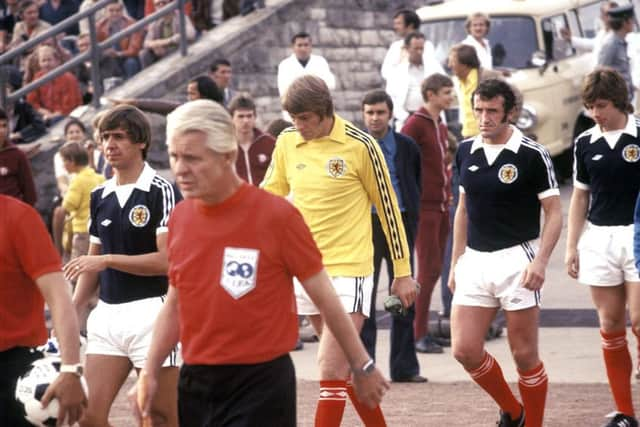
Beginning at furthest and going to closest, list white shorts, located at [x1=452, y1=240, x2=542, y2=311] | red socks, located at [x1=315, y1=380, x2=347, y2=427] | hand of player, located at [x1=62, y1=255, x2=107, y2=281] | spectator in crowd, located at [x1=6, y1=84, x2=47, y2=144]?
spectator in crowd, located at [x1=6, y1=84, x2=47, y2=144]
white shorts, located at [x1=452, y1=240, x2=542, y2=311]
red socks, located at [x1=315, y1=380, x2=347, y2=427]
hand of player, located at [x1=62, y1=255, x2=107, y2=281]

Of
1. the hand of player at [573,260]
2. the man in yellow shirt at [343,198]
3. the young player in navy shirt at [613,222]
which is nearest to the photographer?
the man in yellow shirt at [343,198]

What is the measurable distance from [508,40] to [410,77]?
3.42 meters

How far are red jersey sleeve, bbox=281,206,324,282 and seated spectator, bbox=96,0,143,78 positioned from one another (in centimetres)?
1422

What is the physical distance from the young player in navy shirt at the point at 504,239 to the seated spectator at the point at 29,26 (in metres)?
12.6

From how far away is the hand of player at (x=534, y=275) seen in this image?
8.07 m

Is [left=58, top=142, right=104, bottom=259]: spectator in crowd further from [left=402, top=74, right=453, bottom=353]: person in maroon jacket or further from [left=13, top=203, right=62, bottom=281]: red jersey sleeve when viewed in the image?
[left=13, top=203, right=62, bottom=281]: red jersey sleeve

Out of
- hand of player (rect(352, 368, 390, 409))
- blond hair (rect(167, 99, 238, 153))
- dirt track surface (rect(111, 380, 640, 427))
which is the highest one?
blond hair (rect(167, 99, 238, 153))

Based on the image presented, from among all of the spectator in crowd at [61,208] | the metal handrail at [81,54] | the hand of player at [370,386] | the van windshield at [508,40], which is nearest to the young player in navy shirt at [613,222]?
the hand of player at [370,386]

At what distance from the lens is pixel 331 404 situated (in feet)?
24.8

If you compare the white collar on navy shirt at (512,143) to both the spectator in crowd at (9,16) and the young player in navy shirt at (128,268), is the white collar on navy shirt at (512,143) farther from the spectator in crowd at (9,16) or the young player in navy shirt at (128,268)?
the spectator in crowd at (9,16)

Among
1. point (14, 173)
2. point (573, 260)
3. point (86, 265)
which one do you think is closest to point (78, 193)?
point (14, 173)

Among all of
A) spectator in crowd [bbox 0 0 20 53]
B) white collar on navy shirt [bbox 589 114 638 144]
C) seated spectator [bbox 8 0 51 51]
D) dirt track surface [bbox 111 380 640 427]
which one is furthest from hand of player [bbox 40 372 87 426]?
spectator in crowd [bbox 0 0 20 53]

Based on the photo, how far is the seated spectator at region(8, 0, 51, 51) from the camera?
790 inches

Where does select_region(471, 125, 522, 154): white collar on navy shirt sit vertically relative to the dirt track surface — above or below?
above
